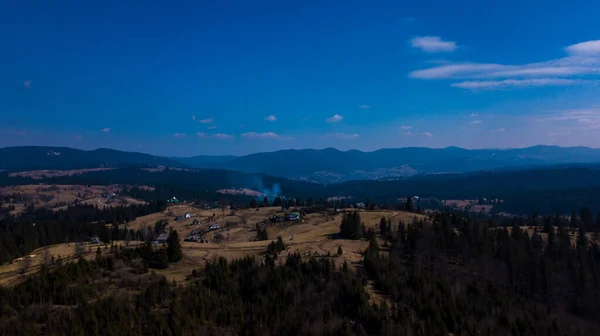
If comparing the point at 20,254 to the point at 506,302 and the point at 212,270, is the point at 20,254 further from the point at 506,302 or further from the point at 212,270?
the point at 506,302

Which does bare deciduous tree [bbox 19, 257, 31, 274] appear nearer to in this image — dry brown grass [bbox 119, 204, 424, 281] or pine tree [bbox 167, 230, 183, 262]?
pine tree [bbox 167, 230, 183, 262]

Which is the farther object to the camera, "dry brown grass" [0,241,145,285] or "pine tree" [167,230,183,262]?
"pine tree" [167,230,183,262]

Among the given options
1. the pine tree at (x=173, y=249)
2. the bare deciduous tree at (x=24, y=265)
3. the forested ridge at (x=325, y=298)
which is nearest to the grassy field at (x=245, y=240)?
the bare deciduous tree at (x=24, y=265)

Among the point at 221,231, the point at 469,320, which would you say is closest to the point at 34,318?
Answer: the point at 469,320

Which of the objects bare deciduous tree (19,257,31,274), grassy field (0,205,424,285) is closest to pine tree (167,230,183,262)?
grassy field (0,205,424,285)

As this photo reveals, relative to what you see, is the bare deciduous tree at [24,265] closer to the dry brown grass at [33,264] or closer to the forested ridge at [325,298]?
the dry brown grass at [33,264]

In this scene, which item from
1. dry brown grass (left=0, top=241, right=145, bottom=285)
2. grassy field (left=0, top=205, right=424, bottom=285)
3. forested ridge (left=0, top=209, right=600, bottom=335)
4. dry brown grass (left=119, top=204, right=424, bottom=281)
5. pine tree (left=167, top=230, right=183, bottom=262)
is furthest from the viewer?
dry brown grass (left=119, top=204, right=424, bottom=281)

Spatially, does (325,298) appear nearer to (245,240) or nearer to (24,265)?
(245,240)

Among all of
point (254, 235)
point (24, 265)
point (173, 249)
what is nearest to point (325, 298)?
point (173, 249)
